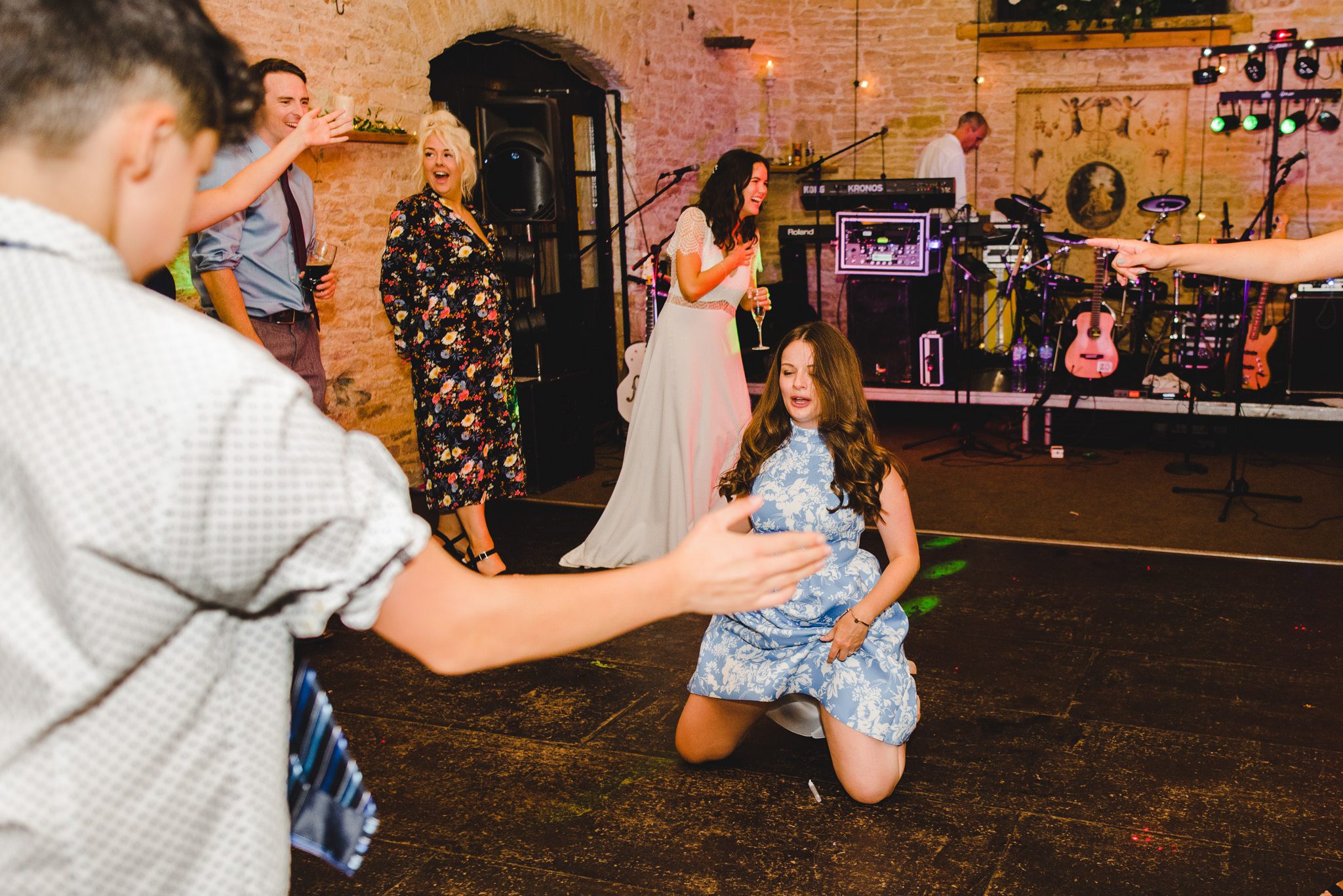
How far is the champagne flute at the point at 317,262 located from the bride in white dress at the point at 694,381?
1422mm

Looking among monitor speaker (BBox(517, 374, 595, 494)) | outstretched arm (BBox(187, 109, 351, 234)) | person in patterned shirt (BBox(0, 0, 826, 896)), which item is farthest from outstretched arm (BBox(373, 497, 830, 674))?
monitor speaker (BBox(517, 374, 595, 494))

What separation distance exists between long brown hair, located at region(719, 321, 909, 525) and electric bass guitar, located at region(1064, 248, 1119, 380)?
4.01m

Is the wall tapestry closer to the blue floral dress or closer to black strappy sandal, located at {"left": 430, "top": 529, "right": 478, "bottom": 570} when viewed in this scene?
black strappy sandal, located at {"left": 430, "top": 529, "right": 478, "bottom": 570}

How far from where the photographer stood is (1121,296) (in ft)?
25.8

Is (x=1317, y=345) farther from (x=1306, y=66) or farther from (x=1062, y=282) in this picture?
(x=1306, y=66)

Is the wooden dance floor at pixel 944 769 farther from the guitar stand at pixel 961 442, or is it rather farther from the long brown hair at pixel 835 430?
the guitar stand at pixel 961 442

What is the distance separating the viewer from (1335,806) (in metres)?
2.54

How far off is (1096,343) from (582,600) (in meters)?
6.17

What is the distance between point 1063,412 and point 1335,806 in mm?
5163

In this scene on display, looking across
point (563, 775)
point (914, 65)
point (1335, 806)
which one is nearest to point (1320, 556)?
point (1335, 806)

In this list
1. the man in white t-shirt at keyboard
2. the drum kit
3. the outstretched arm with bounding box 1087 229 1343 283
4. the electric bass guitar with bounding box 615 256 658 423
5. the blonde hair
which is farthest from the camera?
the man in white t-shirt at keyboard

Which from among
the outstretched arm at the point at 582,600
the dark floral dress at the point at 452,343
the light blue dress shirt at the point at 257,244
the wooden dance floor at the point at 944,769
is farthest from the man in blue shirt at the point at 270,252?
the outstretched arm at the point at 582,600

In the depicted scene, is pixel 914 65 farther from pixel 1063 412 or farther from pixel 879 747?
pixel 879 747

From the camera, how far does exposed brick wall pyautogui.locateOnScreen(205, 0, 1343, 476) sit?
5.32m
